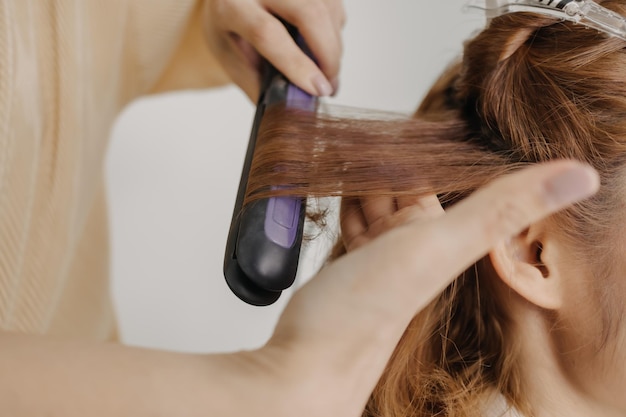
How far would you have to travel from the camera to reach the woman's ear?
589 mm

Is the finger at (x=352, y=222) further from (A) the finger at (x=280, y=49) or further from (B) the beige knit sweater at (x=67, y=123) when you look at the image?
(B) the beige knit sweater at (x=67, y=123)

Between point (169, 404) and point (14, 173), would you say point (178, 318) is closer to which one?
point (14, 173)

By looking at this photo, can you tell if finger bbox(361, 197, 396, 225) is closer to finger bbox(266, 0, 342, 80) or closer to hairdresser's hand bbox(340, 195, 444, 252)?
hairdresser's hand bbox(340, 195, 444, 252)

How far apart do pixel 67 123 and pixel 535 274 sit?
0.51 metres

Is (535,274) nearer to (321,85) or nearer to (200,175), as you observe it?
(321,85)

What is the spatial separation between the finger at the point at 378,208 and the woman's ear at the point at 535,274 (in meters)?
0.12

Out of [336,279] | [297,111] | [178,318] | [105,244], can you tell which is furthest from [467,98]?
[178,318]

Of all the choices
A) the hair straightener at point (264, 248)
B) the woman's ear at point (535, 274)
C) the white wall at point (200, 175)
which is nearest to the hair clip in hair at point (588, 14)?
the woman's ear at point (535, 274)

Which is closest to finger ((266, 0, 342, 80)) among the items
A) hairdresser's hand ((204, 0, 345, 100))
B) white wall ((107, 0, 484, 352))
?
hairdresser's hand ((204, 0, 345, 100))

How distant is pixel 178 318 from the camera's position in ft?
3.85

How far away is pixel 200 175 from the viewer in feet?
4.11

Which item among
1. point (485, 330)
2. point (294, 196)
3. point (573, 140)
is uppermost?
point (294, 196)

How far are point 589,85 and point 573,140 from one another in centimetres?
5


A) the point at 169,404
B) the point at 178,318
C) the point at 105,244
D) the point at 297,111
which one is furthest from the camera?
the point at 178,318
